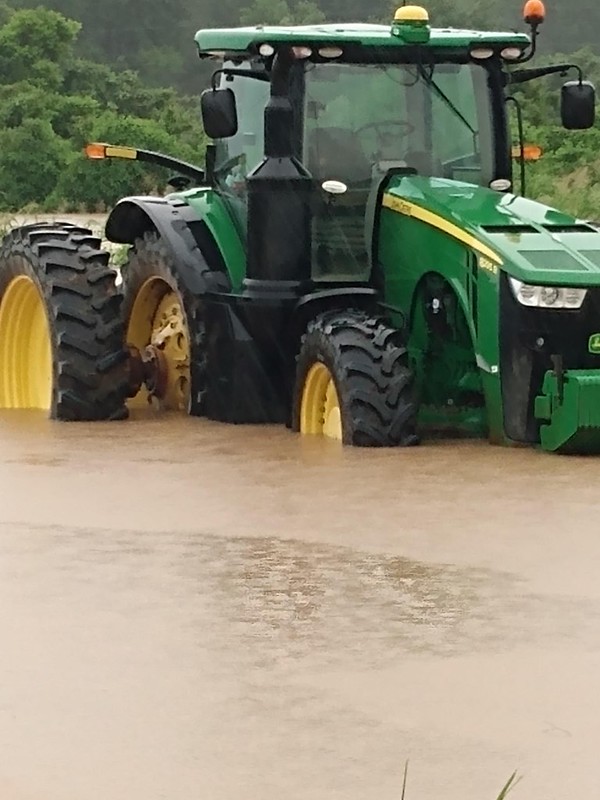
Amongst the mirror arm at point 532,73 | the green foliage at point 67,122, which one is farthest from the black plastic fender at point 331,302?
the green foliage at point 67,122

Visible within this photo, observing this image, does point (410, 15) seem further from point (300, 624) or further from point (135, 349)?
point (300, 624)

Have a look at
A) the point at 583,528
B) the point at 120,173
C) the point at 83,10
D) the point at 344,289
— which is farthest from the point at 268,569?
the point at 83,10

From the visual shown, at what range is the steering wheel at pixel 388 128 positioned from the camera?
36.5 ft

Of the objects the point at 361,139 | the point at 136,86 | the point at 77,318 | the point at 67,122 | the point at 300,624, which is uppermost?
the point at 136,86

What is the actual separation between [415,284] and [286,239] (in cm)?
75

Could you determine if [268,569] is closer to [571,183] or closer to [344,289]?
[344,289]

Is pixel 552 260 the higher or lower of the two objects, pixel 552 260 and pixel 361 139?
the lower

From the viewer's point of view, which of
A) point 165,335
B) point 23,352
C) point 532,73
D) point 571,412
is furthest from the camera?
point 23,352

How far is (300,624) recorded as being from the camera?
21.8 feet

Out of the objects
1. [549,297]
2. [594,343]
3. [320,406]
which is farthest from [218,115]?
[594,343]

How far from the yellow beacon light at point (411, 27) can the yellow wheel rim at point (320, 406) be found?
1.88 meters

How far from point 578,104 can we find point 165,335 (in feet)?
8.19

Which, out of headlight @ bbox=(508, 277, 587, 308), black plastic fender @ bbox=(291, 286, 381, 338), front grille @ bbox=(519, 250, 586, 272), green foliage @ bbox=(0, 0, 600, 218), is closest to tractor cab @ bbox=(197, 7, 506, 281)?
black plastic fender @ bbox=(291, 286, 381, 338)

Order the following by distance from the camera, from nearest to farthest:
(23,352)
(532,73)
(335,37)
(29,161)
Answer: (335,37) < (532,73) < (23,352) < (29,161)
